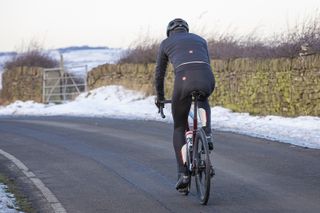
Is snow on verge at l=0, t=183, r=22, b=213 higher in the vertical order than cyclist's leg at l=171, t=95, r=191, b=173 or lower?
lower

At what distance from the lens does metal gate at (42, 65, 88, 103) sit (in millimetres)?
34125

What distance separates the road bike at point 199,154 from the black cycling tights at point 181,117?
0.05 metres

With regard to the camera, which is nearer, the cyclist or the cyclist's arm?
the cyclist

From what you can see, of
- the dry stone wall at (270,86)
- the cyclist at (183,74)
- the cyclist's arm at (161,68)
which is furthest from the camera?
the dry stone wall at (270,86)

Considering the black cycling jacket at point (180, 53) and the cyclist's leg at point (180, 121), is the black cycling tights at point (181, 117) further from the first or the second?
the black cycling jacket at point (180, 53)

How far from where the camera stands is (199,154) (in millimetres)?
7281

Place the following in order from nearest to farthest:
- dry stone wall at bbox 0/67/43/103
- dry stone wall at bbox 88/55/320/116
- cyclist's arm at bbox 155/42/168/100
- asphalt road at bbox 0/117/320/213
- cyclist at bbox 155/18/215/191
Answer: cyclist at bbox 155/18/215/191, asphalt road at bbox 0/117/320/213, cyclist's arm at bbox 155/42/168/100, dry stone wall at bbox 88/55/320/116, dry stone wall at bbox 0/67/43/103

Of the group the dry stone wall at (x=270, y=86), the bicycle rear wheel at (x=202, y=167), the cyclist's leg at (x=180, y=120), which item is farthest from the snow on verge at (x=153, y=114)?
the bicycle rear wheel at (x=202, y=167)

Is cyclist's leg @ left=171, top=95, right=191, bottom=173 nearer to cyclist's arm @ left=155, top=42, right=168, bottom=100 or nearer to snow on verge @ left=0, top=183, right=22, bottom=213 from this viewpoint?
cyclist's arm @ left=155, top=42, right=168, bottom=100

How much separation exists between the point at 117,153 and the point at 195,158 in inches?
176

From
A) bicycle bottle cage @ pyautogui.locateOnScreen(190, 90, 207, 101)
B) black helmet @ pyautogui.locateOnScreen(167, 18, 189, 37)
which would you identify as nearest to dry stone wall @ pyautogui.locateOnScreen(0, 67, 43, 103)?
black helmet @ pyautogui.locateOnScreen(167, 18, 189, 37)

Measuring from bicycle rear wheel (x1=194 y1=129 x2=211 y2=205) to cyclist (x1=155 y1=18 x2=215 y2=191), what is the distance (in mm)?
79

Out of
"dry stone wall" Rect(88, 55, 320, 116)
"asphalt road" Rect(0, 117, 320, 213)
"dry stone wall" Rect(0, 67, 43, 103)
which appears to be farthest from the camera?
"dry stone wall" Rect(0, 67, 43, 103)

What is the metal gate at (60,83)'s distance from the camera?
3412 centimetres
